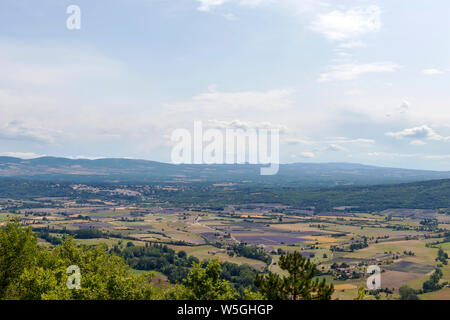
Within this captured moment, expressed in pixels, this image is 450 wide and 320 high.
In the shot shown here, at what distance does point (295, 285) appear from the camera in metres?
32.8

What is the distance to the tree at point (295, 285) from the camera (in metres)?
32.3

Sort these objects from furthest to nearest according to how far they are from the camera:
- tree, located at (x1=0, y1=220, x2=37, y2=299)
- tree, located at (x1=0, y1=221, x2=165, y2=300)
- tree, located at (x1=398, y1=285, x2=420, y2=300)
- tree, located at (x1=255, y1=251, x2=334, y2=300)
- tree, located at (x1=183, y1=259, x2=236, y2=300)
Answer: tree, located at (x1=398, y1=285, x2=420, y2=300), tree, located at (x1=0, y1=220, x2=37, y2=299), tree, located at (x1=183, y1=259, x2=236, y2=300), tree, located at (x1=0, y1=221, x2=165, y2=300), tree, located at (x1=255, y1=251, x2=334, y2=300)

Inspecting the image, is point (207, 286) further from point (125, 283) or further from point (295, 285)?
point (295, 285)

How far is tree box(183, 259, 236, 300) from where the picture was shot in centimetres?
3581

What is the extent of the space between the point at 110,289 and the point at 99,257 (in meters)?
20.6

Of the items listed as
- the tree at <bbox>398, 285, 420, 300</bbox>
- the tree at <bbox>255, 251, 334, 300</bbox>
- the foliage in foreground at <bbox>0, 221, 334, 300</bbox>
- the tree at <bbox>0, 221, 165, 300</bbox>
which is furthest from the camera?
the tree at <bbox>398, 285, 420, 300</bbox>

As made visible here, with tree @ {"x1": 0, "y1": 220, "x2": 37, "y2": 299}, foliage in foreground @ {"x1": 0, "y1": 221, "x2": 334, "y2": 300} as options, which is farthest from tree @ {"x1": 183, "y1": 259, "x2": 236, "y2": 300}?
tree @ {"x1": 0, "y1": 220, "x2": 37, "y2": 299}

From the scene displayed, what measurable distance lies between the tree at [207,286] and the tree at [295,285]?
13.7 ft

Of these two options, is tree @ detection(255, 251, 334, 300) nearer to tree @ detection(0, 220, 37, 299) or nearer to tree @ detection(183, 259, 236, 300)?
tree @ detection(183, 259, 236, 300)

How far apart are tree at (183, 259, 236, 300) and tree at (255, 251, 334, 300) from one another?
4.19 metres

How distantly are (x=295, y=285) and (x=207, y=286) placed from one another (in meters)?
9.10
